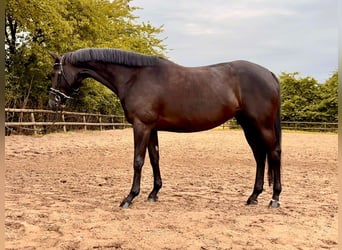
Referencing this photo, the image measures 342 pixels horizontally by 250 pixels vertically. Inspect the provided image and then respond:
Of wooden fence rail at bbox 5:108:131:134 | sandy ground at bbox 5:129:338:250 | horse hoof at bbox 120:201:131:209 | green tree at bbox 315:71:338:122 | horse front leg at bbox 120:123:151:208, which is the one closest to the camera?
sandy ground at bbox 5:129:338:250

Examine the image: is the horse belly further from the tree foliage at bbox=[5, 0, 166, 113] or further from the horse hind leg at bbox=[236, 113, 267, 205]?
the tree foliage at bbox=[5, 0, 166, 113]

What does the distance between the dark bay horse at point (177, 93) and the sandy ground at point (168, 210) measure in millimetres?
451

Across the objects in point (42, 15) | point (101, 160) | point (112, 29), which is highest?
point (112, 29)

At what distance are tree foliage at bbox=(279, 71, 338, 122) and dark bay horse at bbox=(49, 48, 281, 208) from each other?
2356 cm

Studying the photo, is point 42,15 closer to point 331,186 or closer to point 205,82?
point 205,82

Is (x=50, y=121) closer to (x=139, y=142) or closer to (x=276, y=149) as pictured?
(x=139, y=142)

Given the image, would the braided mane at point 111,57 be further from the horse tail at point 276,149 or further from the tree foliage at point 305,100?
the tree foliage at point 305,100

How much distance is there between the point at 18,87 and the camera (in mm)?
14281

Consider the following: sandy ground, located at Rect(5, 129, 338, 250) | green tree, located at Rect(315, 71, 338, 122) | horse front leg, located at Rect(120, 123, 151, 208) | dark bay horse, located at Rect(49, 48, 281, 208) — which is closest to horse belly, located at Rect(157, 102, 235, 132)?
dark bay horse, located at Rect(49, 48, 281, 208)

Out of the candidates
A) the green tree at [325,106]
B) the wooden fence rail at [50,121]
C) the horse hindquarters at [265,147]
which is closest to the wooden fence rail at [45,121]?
the wooden fence rail at [50,121]

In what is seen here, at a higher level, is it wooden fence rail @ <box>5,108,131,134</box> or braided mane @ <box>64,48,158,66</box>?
braided mane @ <box>64,48,158,66</box>

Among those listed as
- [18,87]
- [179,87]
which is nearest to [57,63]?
[179,87]

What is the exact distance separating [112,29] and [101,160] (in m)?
11.0

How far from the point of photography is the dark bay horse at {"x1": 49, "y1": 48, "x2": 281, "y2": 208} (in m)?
4.20
